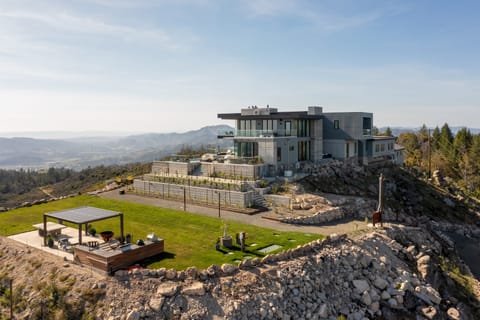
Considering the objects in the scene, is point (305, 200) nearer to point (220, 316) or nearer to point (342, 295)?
point (342, 295)

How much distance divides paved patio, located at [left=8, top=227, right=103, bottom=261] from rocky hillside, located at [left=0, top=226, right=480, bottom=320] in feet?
1.43

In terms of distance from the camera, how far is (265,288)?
13.9 m

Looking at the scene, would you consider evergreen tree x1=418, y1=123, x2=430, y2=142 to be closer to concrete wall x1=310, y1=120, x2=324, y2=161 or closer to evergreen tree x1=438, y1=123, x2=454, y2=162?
evergreen tree x1=438, y1=123, x2=454, y2=162

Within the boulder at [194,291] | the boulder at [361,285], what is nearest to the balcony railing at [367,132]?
the boulder at [361,285]

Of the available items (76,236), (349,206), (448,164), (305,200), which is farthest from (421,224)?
(448,164)

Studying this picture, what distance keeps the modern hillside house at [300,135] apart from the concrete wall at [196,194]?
5.52 meters

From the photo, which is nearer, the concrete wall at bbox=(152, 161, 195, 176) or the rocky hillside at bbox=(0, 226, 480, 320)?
the rocky hillside at bbox=(0, 226, 480, 320)

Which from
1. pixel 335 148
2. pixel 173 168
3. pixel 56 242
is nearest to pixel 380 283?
pixel 56 242

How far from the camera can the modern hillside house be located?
98.6ft

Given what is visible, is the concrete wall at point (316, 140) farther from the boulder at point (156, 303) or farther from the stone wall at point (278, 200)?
the boulder at point (156, 303)

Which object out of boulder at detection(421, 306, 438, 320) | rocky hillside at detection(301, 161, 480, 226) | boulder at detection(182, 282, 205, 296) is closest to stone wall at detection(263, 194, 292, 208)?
rocky hillside at detection(301, 161, 480, 226)

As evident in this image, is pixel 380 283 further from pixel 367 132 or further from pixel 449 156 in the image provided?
pixel 449 156

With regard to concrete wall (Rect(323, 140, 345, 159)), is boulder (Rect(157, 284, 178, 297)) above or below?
below

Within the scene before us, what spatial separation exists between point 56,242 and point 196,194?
10585 mm
